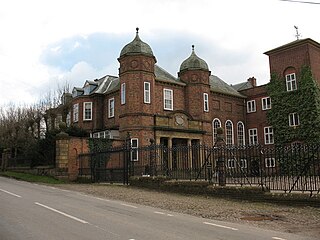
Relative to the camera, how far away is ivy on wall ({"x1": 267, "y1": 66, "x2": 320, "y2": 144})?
113ft

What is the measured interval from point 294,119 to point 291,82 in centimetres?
395

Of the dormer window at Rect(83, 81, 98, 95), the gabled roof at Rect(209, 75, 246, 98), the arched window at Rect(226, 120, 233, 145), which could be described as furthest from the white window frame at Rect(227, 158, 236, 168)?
the dormer window at Rect(83, 81, 98, 95)

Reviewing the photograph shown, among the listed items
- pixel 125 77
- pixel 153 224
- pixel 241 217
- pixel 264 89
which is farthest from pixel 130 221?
pixel 264 89

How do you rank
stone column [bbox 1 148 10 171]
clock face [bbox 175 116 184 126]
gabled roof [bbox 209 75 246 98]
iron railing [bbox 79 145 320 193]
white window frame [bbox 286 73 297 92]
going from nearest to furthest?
iron railing [bbox 79 145 320 193]
clock face [bbox 175 116 184 126]
white window frame [bbox 286 73 297 92]
stone column [bbox 1 148 10 171]
gabled roof [bbox 209 75 246 98]

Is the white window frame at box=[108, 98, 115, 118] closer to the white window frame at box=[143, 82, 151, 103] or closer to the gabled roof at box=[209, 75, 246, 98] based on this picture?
the white window frame at box=[143, 82, 151, 103]

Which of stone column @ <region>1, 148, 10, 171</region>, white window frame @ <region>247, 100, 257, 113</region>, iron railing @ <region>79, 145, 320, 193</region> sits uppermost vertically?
A: white window frame @ <region>247, 100, 257, 113</region>

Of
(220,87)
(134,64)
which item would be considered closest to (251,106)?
(220,87)

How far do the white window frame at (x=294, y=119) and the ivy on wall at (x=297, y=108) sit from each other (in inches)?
11.8

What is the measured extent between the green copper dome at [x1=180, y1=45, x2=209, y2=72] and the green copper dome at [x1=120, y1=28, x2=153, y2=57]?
5.58 m

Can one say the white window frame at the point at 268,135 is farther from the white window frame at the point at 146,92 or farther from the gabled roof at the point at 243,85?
the white window frame at the point at 146,92

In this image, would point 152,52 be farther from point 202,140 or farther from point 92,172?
point 92,172

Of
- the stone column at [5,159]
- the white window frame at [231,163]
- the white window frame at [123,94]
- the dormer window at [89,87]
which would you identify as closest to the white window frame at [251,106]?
the white window frame at [123,94]

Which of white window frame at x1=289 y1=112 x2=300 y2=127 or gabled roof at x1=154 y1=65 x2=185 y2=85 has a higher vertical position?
gabled roof at x1=154 y1=65 x2=185 y2=85

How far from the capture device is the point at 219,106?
1606 inches
